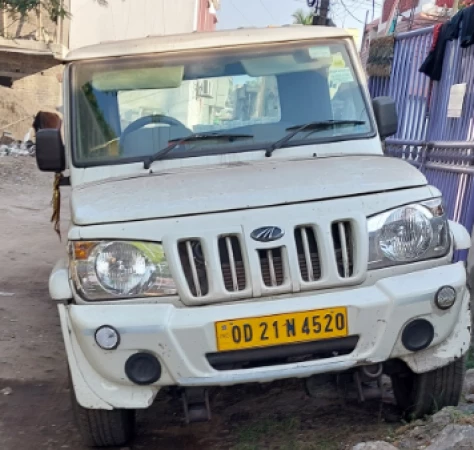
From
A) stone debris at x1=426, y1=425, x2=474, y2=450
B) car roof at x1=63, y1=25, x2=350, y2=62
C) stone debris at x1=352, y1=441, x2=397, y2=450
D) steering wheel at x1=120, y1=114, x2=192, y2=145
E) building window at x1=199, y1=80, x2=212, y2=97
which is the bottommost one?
stone debris at x1=352, y1=441, x2=397, y2=450

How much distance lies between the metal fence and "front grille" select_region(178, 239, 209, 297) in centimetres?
326

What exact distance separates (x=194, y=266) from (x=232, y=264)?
0.50 feet

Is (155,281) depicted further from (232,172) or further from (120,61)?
(120,61)

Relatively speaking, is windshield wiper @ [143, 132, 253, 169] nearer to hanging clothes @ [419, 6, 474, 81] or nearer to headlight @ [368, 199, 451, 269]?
headlight @ [368, 199, 451, 269]

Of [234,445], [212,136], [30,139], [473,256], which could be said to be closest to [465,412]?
[234,445]

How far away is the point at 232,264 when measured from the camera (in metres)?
3.30

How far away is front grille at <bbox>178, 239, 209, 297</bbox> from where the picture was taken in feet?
10.9

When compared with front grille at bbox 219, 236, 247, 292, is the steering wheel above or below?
above

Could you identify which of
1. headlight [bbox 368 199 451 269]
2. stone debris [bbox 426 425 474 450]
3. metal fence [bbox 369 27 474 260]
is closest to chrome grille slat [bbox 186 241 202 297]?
headlight [bbox 368 199 451 269]

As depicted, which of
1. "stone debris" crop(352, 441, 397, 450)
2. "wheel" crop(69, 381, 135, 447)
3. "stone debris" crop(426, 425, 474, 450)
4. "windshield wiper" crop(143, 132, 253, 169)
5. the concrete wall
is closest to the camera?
"stone debris" crop(426, 425, 474, 450)

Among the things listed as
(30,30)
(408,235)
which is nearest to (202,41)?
(408,235)

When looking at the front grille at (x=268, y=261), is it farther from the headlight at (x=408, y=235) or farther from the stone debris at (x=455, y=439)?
the stone debris at (x=455, y=439)

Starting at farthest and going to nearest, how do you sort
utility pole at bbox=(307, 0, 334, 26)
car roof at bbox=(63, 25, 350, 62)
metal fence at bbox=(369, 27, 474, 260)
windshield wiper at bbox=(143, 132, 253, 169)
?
1. utility pole at bbox=(307, 0, 334, 26)
2. metal fence at bbox=(369, 27, 474, 260)
3. car roof at bbox=(63, 25, 350, 62)
4. windshield wiper at bbox=(143, 132, 253, 169)

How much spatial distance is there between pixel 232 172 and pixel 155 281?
80 cm
